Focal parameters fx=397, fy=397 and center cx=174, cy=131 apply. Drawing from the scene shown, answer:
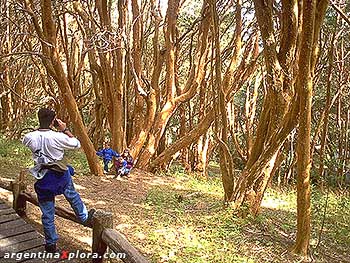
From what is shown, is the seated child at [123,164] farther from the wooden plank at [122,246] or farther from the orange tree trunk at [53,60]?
the wooden plank at [122,246]

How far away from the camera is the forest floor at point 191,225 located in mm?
5320

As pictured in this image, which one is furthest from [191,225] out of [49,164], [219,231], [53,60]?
[53,60]

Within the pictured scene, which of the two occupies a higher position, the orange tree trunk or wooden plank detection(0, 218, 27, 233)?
the orange tree trunk

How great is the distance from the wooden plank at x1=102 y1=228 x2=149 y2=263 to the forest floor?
86cm

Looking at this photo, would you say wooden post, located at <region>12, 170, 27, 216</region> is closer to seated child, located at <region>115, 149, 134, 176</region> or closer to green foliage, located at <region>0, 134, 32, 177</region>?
green foliage, located at <region>0, 134, 32, 177</region>

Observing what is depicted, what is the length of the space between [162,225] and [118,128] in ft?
16.8

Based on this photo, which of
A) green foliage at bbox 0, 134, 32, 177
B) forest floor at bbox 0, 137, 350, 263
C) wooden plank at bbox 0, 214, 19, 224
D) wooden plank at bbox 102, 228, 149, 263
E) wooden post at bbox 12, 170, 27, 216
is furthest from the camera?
green foliage at bbox 0, 134, 32, 177

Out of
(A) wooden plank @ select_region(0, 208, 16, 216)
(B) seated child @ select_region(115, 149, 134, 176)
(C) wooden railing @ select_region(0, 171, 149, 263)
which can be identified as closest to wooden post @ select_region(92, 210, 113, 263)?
(C) wooden railing @ select_region(0, 171, 149, 263)

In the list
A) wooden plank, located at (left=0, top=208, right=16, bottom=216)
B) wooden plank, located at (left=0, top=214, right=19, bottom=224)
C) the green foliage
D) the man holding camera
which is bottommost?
the green foliage

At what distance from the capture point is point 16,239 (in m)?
4.54

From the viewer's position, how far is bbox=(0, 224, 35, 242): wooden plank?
4600 mm

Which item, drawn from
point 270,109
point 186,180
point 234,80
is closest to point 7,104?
point 186,180

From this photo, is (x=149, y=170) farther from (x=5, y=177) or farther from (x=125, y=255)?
(x=125, y=255)

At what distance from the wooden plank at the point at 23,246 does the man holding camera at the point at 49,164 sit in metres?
0.22
